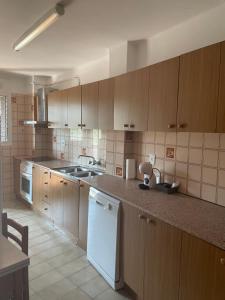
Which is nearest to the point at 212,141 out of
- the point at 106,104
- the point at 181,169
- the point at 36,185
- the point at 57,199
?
the point at 181,169

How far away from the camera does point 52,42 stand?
265 cm

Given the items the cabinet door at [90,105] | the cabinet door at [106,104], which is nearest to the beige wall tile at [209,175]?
the cabinet door at [106,104]

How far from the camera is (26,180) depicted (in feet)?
13.4

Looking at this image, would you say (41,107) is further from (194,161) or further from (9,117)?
(194,161)

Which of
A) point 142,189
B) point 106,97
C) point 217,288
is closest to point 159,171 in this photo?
point 142,189

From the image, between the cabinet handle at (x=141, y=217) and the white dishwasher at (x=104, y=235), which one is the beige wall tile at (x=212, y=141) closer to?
the cabinet handle at (x=141, y=217)

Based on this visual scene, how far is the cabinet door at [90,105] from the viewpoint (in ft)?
9.44

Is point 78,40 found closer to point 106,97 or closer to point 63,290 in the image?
point 106,97

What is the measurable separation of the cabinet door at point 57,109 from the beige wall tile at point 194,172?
2.07m

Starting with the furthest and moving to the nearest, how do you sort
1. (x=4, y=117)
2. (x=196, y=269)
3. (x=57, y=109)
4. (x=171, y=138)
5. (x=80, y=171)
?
(x=4, y=117) < (x=57, y=109) < (x=80, y=171) < (x=171, y=138) < (x=196, y=269)

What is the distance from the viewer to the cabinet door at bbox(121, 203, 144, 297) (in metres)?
1.87

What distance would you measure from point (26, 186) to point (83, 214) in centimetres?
186

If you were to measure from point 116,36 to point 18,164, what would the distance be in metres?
3.02

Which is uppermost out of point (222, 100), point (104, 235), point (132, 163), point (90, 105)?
point (90, 105)
